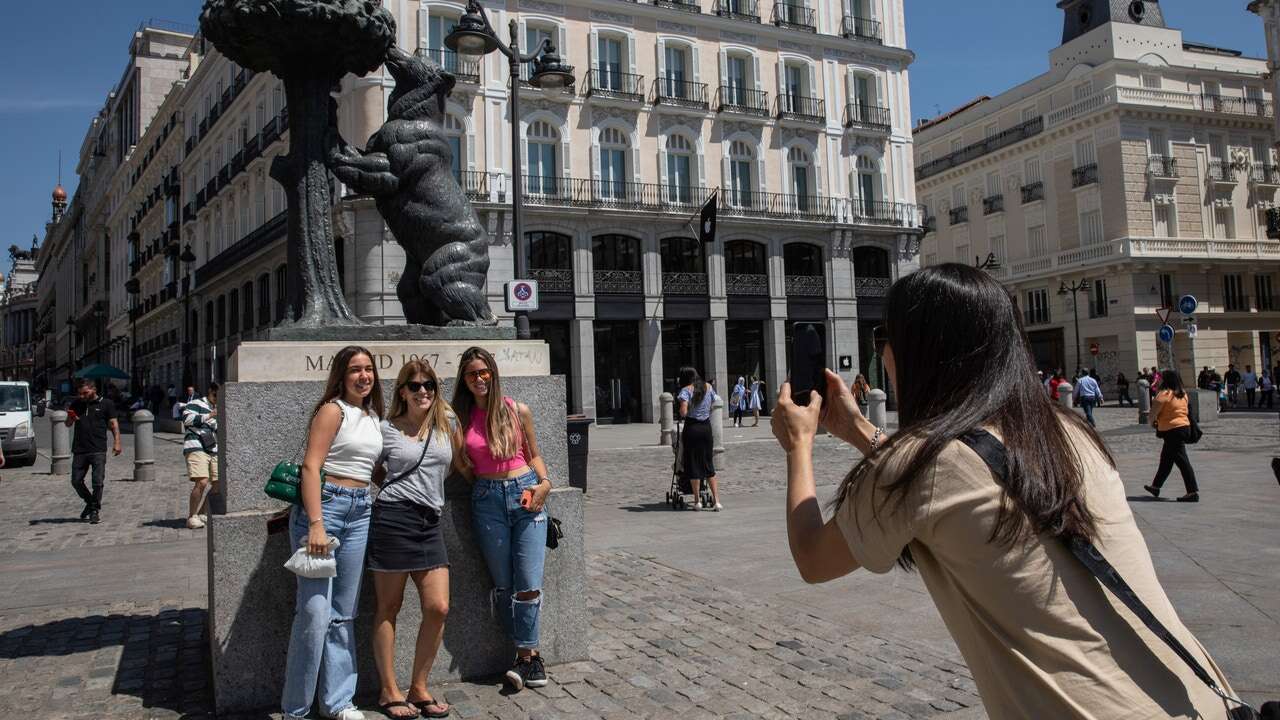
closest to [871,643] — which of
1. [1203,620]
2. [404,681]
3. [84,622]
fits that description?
[1203,620]

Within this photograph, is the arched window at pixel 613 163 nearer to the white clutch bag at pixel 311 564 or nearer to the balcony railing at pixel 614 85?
the balcony railing at pixel 614 85

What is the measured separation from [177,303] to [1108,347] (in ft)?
143

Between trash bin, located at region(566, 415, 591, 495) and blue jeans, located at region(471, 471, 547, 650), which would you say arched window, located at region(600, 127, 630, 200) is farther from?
blue jeans, located at region(471, 471, 547, 650)

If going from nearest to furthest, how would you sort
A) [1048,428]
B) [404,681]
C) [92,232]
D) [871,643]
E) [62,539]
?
[1048,428] → [404,681] → [871,643] → [62,539] → [92,232]

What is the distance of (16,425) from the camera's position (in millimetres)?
18531

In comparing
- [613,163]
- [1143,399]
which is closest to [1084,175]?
[1143,399]

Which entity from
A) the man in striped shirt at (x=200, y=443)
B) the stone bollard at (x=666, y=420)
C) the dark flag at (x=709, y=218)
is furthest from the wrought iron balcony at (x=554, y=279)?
the man in striped shirt at (x=200, y=443)

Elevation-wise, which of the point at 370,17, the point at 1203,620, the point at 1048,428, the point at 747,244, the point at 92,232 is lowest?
the point at 1203,620

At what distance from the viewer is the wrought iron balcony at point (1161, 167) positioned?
3847 centimetres

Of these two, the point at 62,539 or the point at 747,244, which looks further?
the point at 747,244

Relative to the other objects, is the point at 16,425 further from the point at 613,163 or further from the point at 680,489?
the point at 613,163

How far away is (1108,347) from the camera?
1529 inches

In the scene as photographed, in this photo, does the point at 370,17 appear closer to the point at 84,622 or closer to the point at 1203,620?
the point at 84,622

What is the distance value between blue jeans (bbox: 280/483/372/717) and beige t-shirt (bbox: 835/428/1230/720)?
9.69 feet
